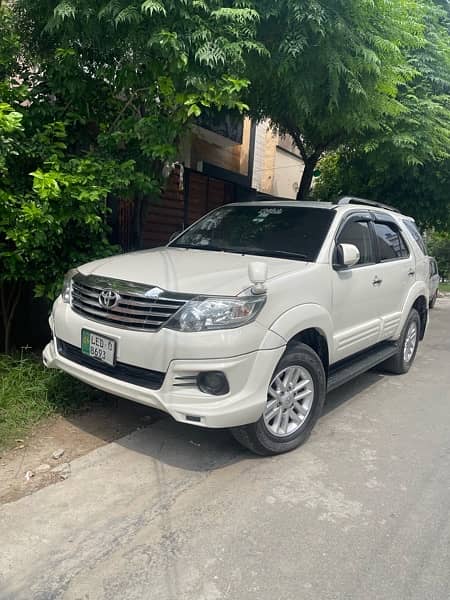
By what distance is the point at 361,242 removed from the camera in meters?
4.39

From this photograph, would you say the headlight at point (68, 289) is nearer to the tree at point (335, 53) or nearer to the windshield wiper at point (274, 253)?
the windshield wiper at point (274, 253)

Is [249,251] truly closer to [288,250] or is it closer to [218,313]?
[288,250]

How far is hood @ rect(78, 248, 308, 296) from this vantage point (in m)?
3.06

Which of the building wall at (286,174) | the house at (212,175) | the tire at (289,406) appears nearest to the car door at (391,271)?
the tire at (289,406)

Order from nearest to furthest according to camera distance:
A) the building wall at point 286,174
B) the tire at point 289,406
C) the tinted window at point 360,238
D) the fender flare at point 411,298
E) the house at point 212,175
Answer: the tire at point 289,406 → the tinted window at point 360,238 → the fender flare at point 411,298 → the house at point 212,175 → the building wall at point 286,174

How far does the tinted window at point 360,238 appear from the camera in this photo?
4.13m

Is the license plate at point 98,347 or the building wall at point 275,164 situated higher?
the building wall at point 275,164

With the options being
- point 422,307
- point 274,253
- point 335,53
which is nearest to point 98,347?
point 274,253

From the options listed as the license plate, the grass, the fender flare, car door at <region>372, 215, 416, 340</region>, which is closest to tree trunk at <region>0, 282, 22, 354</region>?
the grass

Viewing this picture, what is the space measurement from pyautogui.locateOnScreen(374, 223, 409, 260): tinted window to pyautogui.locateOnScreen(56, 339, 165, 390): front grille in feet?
9.31

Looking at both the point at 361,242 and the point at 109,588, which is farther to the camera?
the point at 361,242

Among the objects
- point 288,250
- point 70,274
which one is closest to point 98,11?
point 70,274

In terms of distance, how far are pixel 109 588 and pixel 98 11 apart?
4062 millimetres

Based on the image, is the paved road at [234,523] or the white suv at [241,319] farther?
the white suv at [241,319]
